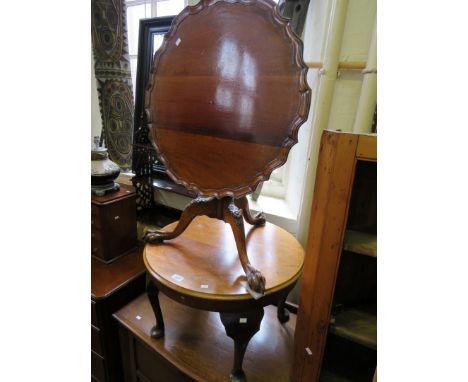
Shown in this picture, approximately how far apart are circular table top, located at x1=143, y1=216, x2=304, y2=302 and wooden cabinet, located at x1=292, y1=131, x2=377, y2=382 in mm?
128

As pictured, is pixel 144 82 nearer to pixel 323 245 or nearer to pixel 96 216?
pixel 96 216

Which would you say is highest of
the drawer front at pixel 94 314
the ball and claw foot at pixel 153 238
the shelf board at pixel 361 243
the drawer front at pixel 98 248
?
the shelf board at pixel 361 243

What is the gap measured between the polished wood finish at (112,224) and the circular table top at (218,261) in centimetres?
50

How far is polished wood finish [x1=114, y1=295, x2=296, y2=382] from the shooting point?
0.91 metres

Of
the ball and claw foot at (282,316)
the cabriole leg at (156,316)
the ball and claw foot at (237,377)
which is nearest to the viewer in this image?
the ball and claw foot at (237,377)

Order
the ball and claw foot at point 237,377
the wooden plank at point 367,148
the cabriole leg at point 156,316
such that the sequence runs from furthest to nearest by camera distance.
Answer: the cabriole leg at point 156,316, the ball and claw foot at point 237,377, the wooden plank at point 367,148

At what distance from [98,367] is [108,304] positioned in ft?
1.29

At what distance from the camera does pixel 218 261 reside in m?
0.87

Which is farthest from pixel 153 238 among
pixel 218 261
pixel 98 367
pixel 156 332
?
pixel 98 367

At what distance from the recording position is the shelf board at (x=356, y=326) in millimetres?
692

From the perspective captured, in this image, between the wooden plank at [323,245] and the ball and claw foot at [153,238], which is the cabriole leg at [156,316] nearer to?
the ball and claw foot at [153,238]

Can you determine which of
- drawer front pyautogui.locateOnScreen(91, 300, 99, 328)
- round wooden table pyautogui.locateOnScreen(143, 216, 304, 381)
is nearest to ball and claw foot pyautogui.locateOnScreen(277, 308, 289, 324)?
round wooden table pyautogui.locateOnScreen(143, 216, 304, 381)

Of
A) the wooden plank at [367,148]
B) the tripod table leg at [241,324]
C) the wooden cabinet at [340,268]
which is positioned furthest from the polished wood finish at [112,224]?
the wooden plank at [367,148]
